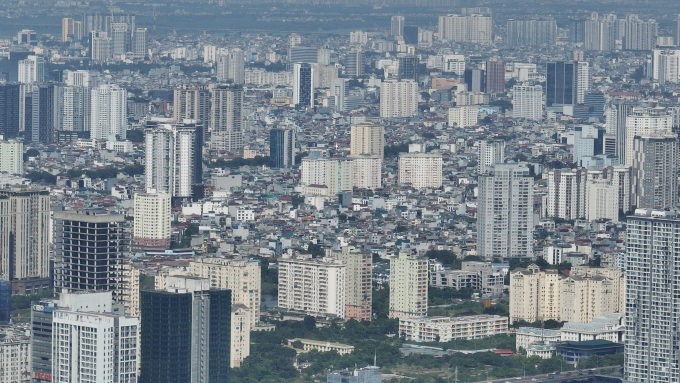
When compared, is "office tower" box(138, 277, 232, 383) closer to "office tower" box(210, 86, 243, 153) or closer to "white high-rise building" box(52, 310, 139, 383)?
"white high-rise building" box(52, 310, 139, 383)

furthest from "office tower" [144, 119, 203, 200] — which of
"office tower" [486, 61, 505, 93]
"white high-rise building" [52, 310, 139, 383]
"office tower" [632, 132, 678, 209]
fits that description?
"office tower" [486, 61, 505, 93]

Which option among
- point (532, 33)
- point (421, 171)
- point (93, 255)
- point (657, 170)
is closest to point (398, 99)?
point (421, 171)

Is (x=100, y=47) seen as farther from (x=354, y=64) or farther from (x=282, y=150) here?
(x=282, y=150)

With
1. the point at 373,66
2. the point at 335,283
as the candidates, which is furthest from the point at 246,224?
the point at 373,66

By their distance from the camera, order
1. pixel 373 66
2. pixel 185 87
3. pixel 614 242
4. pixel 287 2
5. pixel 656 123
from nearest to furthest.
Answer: pixel 614 242, pixel 656 123, pixel 185 87, pixel 373 66, pixel 287 2

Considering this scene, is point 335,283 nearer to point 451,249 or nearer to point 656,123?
point 451,249

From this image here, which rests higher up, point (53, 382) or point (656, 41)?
point (656, 41)
